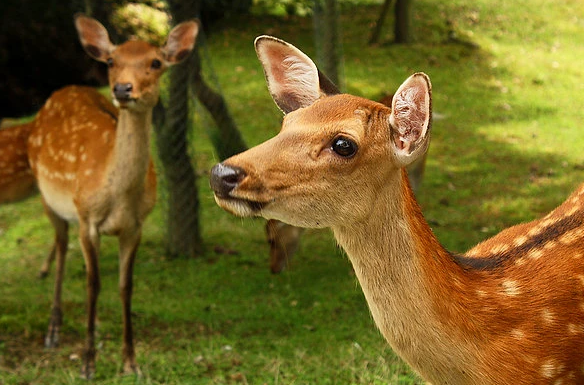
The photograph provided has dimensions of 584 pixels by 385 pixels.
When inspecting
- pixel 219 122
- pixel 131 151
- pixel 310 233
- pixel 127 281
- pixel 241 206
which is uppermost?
pixel 241 206

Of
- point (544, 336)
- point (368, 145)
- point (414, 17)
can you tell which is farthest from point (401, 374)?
point (414, 17)

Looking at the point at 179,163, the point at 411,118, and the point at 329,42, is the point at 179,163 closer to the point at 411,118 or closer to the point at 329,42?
the point at 329,42

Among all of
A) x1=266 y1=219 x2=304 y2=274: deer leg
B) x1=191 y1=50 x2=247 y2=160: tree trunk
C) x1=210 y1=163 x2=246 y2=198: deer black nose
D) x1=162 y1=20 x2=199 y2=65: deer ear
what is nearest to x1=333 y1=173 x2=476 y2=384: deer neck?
x1=210 y1=163 x2=246 y2=198: deer black nose

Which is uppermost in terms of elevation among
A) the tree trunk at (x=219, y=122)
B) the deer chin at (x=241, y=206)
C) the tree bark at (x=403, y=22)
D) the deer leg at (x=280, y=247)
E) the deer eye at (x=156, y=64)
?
the deer chin at (x=241, y=206)

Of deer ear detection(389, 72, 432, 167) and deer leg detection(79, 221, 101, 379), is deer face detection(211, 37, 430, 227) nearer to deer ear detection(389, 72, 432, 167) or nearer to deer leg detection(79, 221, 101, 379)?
deer ear detection(389, 72, 432, 167)

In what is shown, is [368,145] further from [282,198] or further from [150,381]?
[150,381]

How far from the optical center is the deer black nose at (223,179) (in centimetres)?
232

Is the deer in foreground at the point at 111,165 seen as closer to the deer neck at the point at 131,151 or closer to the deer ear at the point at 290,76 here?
the deer neck at the point at 131,151

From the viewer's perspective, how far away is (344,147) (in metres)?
2.49

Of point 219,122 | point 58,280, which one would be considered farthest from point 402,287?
point 219,122

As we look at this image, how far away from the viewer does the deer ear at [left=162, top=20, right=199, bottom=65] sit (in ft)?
18.0

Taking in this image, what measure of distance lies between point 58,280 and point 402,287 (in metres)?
3.91

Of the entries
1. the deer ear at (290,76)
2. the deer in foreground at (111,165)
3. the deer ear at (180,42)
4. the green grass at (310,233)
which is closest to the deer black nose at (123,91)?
the deer in foreground at (111,165)

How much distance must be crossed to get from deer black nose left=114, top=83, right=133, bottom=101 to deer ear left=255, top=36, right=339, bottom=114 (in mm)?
2215
